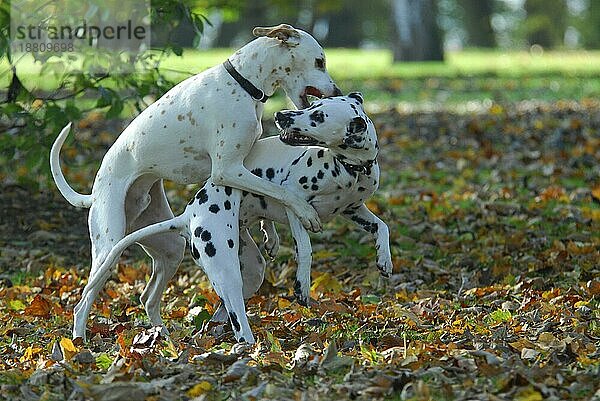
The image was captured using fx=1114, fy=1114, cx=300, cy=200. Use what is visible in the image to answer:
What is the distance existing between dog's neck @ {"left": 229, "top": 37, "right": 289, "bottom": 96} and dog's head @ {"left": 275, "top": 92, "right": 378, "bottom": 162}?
0.37 m

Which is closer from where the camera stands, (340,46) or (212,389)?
(212,389)

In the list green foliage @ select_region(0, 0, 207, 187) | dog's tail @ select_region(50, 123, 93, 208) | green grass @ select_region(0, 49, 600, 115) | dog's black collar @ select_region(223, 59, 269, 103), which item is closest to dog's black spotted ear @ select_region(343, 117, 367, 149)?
dog's black collar @ select_region(223, 59, 269, 103)

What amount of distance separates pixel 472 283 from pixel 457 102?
31.0ft

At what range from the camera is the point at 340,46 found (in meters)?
45.3

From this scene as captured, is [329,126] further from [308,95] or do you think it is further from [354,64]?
[354,64]

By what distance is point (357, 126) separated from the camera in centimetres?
568

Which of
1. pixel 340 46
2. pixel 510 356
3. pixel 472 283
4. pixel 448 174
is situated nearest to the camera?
pixel 510 356

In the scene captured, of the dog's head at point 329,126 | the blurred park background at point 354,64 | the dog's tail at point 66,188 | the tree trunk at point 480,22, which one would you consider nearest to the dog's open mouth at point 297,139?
the dog's head at point 329,126

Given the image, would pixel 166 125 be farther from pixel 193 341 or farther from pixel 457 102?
pixel 457 102

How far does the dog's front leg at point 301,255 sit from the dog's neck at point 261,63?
72 centimetres

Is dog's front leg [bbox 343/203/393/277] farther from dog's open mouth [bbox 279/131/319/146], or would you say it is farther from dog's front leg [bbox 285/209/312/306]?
dog's open mouth [bbox 279/131/319/146]

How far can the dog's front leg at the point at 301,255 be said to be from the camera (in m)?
5.90

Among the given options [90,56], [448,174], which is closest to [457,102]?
[448,174]

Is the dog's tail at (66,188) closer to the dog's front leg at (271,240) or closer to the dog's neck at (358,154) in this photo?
the dog's front leg at (271,240)
